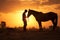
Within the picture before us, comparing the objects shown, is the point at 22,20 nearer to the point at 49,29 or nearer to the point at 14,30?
the point at 14,30

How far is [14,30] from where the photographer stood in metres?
14.5

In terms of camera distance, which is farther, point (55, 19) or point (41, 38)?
point (55, 19)

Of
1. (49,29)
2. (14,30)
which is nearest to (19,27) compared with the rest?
(14,30)

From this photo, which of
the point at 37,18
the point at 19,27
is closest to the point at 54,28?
the point at 37,18

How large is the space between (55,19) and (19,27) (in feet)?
8.08

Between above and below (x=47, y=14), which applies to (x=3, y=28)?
below

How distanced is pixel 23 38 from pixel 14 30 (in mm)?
3543

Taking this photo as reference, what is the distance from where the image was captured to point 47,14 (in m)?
14.6

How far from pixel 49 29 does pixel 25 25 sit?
1576 mm

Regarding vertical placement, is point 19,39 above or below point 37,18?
below

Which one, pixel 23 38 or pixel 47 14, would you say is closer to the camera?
pixel 23 38

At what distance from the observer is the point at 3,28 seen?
1445 cm

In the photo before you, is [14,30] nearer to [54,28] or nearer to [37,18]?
[37,18]

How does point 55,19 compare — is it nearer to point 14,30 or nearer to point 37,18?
point 37,18
